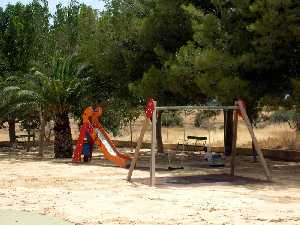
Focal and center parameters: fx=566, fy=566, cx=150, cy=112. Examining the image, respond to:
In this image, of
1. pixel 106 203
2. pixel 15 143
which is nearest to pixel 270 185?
pixel 106 203

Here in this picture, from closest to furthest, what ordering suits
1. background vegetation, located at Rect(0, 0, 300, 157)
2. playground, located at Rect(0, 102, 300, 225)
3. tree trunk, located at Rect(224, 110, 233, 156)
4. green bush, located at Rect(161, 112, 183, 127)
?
playground, located at Rect(0, 102, 300, 225)
background vegetation, located at Rect(0, 0, 300, 157)
tree trunk, located at Rect(224, 110, 233, 156)
green bush, located at Rect(161, 112, 183, 127)

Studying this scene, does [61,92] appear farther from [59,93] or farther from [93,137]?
[93,137]

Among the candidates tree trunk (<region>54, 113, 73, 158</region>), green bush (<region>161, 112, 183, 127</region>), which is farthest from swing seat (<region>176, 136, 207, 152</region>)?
green bush (<region>161, 112, 183, 127</region>)

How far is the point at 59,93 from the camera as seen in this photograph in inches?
856

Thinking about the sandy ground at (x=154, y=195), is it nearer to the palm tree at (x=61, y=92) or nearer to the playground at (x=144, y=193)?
the playground at (x=144, y=193)

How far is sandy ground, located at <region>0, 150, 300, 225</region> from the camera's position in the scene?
925 centimetres

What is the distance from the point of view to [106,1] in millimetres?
25094

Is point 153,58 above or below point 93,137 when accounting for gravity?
above

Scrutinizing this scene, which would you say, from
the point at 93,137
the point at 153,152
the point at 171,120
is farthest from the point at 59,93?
the point at 171,120

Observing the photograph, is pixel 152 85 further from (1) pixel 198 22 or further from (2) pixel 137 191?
(2) pixel 137 191

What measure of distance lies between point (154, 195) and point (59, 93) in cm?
1092

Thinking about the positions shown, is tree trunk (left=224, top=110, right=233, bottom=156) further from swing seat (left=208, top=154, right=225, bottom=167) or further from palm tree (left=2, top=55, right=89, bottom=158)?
palm tree (left=2, top=55, right=89, bottom=158)

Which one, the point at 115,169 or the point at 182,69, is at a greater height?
the point at 182,69

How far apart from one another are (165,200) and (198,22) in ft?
29.7
